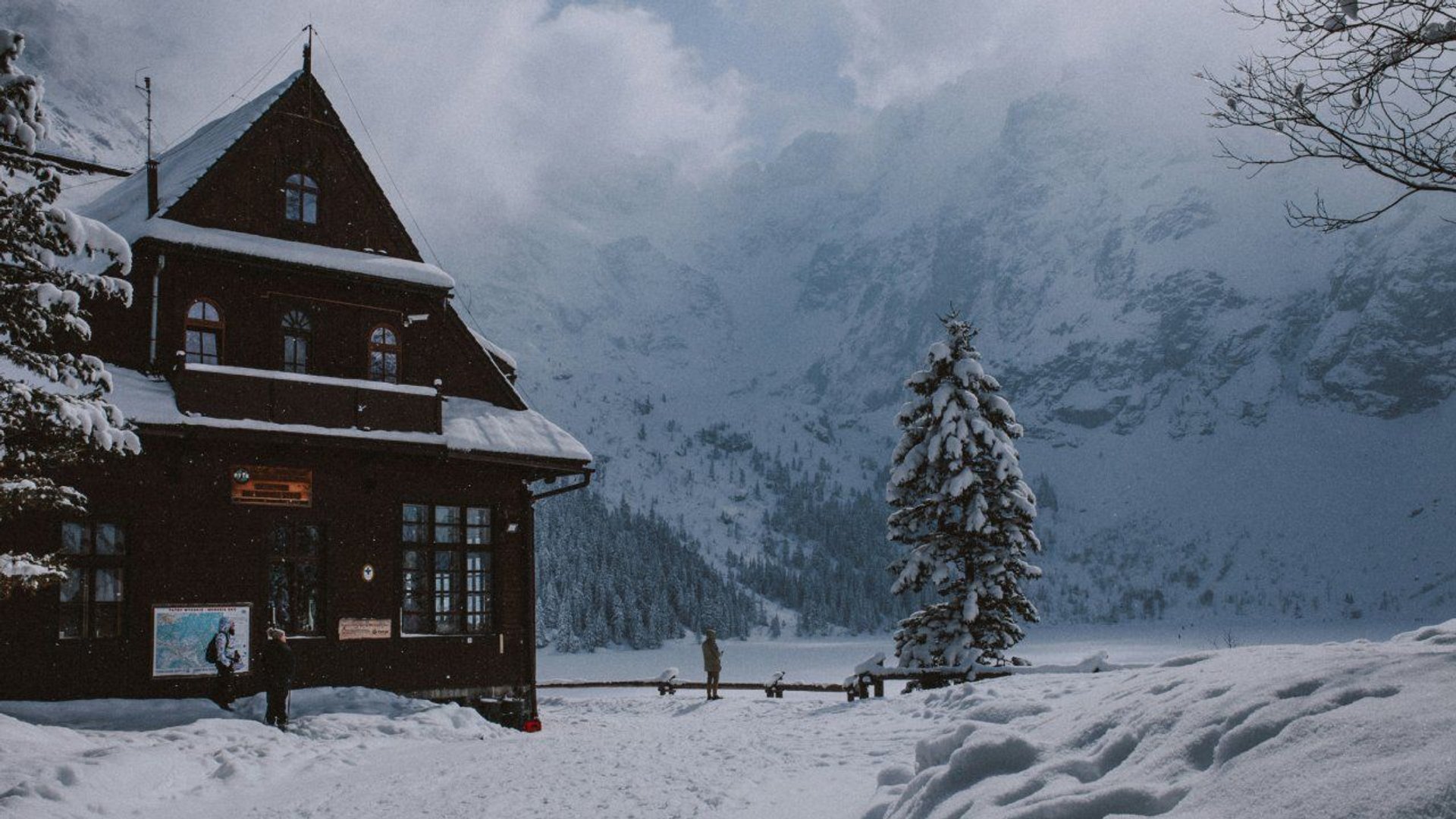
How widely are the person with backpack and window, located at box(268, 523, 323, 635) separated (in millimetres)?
869

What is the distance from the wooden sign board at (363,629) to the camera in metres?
21.1

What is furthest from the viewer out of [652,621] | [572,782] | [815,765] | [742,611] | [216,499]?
[742,611]

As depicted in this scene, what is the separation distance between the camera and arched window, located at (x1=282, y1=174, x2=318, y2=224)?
72.2ft

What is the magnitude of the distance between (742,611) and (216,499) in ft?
557

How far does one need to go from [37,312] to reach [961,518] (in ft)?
66.2

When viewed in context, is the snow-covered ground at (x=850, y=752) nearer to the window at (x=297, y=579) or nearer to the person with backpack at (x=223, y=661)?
the person with backpack at (x=223, y=661)

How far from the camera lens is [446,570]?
904 inches

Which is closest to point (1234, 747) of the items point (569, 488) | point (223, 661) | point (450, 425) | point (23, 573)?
point (23, 573)

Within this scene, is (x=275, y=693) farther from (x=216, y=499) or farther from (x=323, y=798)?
(x=323, y=798)

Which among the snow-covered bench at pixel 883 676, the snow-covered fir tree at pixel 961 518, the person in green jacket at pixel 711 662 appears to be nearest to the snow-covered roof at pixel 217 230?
the snow-covered fir tree at pixel 961 518

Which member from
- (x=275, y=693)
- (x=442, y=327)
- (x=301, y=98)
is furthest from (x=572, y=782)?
(x=301, y=98)

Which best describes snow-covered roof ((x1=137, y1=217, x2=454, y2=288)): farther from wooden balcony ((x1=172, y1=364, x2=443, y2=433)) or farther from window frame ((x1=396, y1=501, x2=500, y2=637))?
window frame ((x1=396, y1=501, x2=500, y2=637))

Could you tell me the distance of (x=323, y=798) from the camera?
40.0 feet

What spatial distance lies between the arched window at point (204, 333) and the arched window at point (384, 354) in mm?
2881
